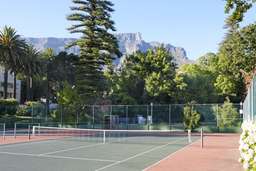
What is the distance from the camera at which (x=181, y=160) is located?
56.0ft

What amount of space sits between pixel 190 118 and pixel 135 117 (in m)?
7.00

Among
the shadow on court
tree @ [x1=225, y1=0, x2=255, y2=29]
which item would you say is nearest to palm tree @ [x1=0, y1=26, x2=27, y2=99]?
the shadow on court

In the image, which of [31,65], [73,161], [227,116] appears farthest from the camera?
[31,65]

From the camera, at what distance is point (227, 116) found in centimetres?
4156

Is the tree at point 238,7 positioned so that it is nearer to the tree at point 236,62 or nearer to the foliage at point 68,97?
the tree at point 236,62

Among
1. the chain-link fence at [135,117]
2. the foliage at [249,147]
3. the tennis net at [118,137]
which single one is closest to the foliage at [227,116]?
the chain-link fence at [135,117]

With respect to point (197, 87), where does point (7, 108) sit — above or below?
below

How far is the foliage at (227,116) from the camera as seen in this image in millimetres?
41406

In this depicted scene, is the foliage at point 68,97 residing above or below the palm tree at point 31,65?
below

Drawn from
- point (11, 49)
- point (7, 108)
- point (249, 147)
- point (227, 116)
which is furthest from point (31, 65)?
point (249, 147)

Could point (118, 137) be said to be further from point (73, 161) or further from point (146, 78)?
point (146, 78)

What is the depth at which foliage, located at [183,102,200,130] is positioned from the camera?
137 feet

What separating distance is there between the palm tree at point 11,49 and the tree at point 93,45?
7355 mm

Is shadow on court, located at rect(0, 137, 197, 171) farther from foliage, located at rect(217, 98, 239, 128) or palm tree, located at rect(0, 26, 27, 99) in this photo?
palm tree, located at rect(0, 26, 27, 99)
